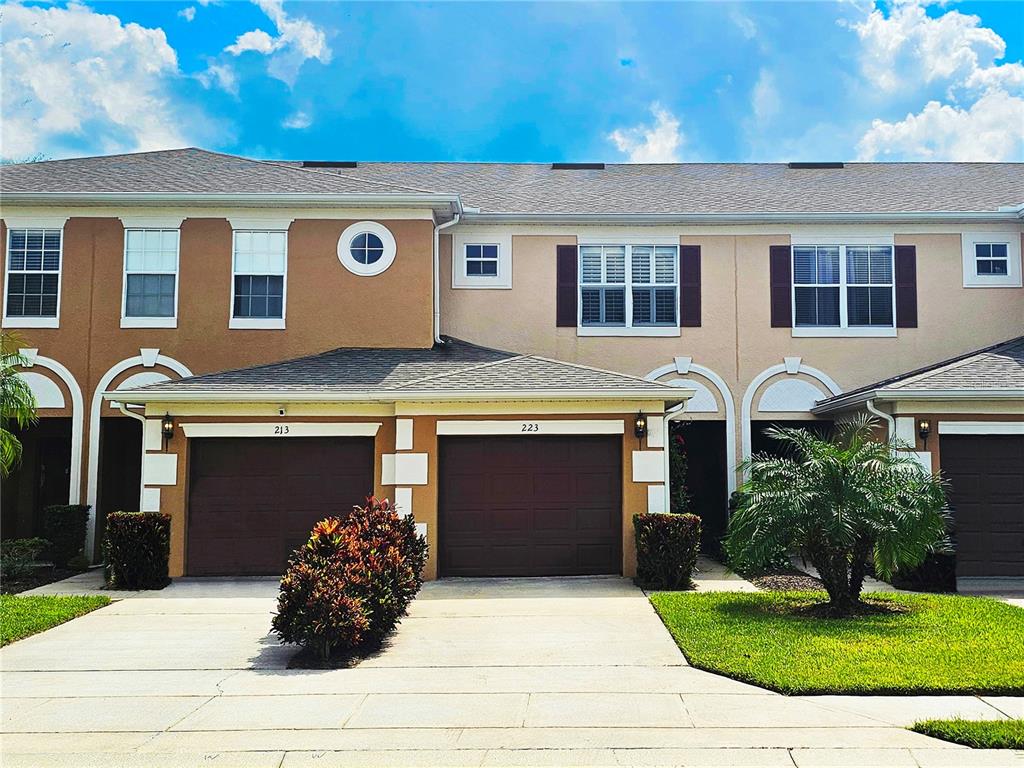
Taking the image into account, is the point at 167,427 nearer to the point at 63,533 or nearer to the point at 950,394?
the point at 63,533

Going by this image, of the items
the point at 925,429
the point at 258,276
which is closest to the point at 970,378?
the point at 925,429

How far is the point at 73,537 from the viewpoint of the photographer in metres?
15.0

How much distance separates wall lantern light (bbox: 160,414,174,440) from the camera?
1351cm

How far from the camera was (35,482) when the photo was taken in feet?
59.8

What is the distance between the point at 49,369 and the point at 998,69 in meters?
18.7

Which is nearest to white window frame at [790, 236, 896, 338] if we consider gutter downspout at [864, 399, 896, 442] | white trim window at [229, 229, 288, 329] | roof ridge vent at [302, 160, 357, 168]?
gutter downspout at [864, 399, 896, 442]

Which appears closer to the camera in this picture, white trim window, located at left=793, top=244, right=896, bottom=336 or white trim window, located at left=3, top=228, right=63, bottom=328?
white trim window, located at left=3, top=228, right=63, bottom=328

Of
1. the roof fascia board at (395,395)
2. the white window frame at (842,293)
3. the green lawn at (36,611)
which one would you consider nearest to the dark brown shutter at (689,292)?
the white window frame at (842,293)

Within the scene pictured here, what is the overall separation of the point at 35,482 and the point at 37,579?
16.3 feet

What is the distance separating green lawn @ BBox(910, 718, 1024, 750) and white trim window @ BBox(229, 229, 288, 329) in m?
12.7

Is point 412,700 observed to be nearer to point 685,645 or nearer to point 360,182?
point 685,645

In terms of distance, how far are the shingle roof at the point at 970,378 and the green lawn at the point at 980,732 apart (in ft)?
24.7

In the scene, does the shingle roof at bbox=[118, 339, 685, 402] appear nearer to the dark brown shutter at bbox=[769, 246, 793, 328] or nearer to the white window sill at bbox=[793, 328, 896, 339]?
the dark brown shutter at bbox=[769, 246, 793, 328]

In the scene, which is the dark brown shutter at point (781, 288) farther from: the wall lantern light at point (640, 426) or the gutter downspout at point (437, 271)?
the gutter downspout at point (437, 271)
